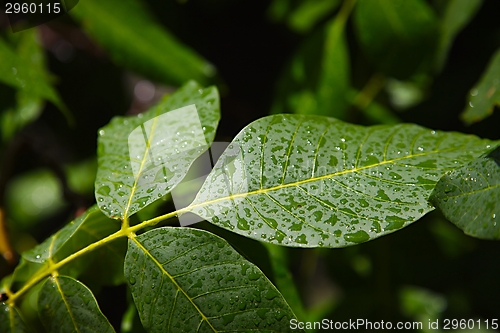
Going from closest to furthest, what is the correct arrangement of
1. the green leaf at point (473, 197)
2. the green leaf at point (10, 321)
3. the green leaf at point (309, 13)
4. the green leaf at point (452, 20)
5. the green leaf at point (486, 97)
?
the green leaf at point (473, 197) < the green leaf at point (10, 321) < the green leaf at point (486, 97) < the green leaf at point (452, 20) < the green leaf at point (309, 13)

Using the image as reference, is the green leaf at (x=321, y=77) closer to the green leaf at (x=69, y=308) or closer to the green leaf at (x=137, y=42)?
the green leaf at (x=137, y=42)

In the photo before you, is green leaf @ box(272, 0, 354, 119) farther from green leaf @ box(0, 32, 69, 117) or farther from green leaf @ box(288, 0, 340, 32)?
green leaf @ box(0, 32, 69, 117)

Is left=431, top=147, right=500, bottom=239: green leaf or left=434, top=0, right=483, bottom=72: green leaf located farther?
left=434, top=0, right=483, bottom=72: green leaf

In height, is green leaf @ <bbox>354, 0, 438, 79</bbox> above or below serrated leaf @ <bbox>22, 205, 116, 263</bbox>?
above

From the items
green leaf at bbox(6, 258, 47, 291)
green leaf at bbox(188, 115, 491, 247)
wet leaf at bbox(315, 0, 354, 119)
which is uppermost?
wet leaf at bbox(315, 0, 354, 119)

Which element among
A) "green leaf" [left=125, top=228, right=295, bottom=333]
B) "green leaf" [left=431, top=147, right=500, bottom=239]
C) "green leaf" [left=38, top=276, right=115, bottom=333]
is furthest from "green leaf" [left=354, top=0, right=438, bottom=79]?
"green leaf" [left=38, top=276, right=115, bottom=333]

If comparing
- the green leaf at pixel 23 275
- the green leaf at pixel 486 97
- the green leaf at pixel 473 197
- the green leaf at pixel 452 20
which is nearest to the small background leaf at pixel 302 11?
the green leaf at pixel 452 20

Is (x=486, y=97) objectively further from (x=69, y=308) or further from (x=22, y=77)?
(x=22, y=77)

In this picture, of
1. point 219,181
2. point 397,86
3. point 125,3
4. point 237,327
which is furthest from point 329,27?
point 237,327
